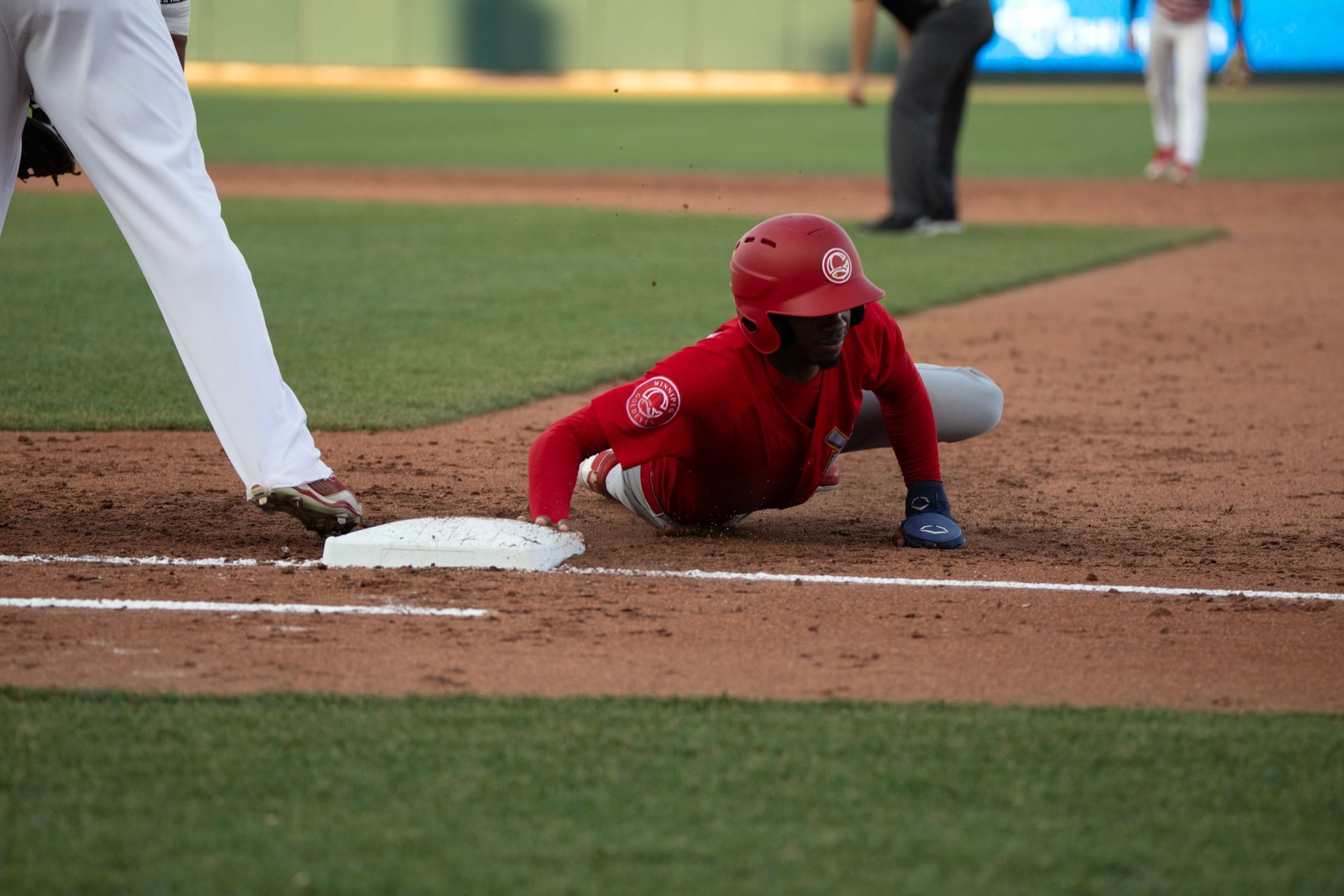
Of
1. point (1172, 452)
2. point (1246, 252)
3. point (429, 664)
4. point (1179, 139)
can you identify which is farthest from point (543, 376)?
point (1179, 139)

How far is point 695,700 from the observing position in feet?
8.85

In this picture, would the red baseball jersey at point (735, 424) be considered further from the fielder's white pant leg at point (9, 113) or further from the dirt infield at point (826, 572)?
the fielder's white pant leg at point (9, 113)

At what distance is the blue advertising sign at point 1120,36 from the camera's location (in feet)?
92.8

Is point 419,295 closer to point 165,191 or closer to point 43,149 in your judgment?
point 43,149

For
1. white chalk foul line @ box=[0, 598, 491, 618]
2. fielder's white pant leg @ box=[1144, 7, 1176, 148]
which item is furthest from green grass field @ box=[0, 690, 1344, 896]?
fielder's white pant leg @ box=[1144, 7, 1176, 148]

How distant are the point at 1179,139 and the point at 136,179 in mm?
12919

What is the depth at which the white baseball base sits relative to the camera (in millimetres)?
3535

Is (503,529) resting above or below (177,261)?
below

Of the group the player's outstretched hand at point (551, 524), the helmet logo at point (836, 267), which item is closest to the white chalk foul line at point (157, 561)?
the player's outstretched hand at point (551, 524)

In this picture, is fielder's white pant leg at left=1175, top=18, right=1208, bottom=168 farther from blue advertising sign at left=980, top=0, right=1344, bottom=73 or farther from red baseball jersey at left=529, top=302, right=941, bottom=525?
blue advertising sign at left=980, top=0, right=1344, bottom=73

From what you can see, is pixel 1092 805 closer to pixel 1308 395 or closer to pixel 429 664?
pixel 429 664

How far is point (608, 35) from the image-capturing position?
30.7 m

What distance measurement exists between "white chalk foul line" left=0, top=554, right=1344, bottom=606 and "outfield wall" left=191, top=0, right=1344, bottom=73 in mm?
27458

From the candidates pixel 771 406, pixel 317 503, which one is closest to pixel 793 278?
pixel 771 406
